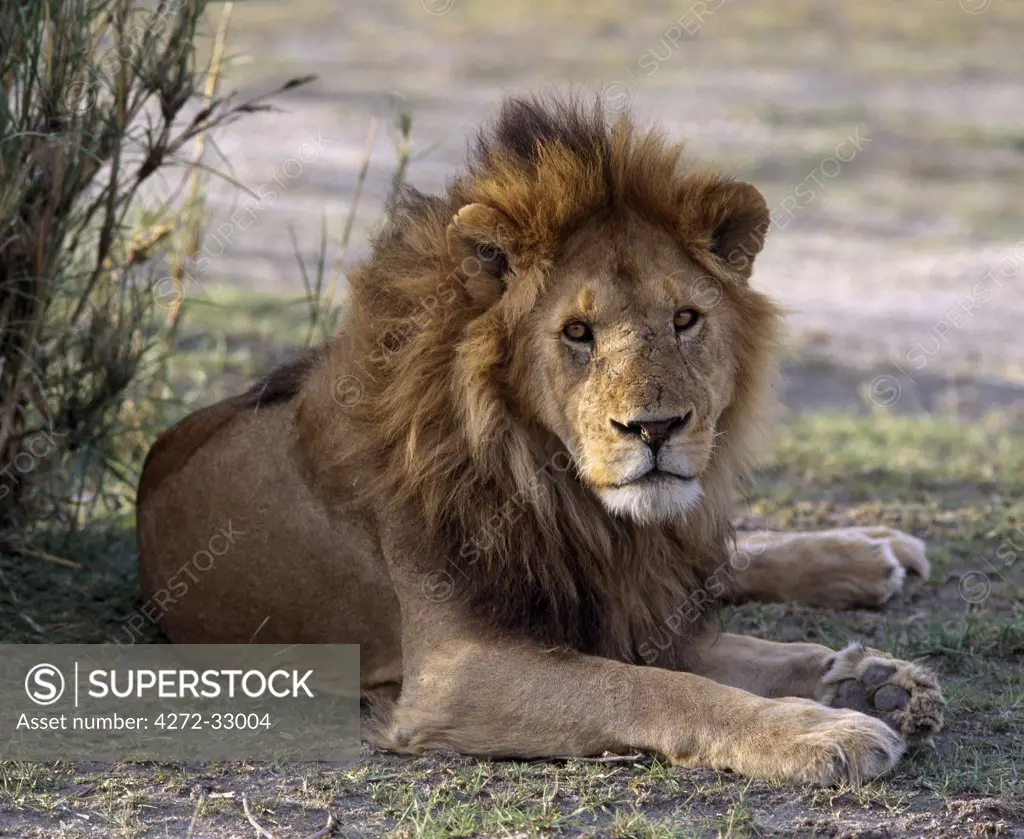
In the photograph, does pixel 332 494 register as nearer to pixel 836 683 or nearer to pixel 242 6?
pixel 836 683

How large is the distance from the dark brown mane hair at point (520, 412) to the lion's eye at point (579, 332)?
5.0 inches

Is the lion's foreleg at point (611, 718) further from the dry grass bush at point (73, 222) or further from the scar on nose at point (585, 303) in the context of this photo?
the dry grass bush at point (73, 222)

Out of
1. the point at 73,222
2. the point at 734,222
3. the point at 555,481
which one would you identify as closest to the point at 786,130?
the point at 73,222

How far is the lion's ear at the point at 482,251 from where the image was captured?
385cm

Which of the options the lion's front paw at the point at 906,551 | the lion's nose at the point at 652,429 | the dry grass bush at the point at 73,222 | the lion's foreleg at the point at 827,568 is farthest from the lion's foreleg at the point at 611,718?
the dry grass bush at the point at 73,222

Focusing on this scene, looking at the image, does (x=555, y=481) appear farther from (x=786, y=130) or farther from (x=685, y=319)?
(x=786, y=130)

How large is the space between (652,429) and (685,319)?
14.8 inches

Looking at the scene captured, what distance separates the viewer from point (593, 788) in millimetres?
3539

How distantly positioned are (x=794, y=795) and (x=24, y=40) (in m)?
3.16

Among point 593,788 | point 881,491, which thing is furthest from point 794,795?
point 881,491

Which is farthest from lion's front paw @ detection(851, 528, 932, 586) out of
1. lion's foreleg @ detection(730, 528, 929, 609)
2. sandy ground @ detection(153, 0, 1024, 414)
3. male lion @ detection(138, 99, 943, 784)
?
sandy ground @ detection(153, 0, 1024, 414)

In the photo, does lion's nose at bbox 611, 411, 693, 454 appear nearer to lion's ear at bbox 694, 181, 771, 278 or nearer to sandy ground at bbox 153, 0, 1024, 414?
lion's ear at bbox 694, 181, 771, 278

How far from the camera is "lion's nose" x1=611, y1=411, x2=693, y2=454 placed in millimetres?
3568

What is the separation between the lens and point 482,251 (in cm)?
391
